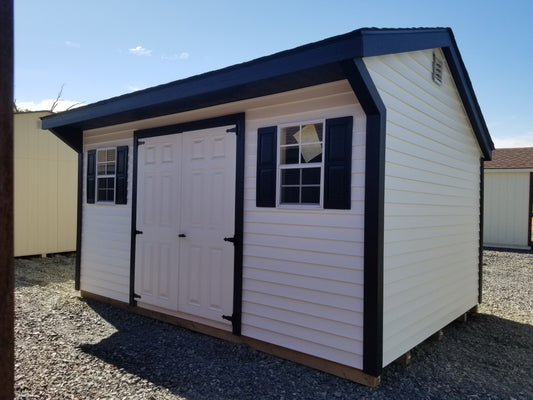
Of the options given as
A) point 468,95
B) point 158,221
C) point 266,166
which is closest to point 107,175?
→ point 158,221

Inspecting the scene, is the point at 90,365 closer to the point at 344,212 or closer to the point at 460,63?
the point at 344,212

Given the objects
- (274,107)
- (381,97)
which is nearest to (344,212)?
(381,97)

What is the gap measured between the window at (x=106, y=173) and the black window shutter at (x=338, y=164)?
3.47m

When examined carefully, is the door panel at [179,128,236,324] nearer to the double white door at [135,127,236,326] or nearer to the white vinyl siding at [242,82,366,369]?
the double white door at [135,127,236,326]

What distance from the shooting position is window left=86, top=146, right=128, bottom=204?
5.62 metres

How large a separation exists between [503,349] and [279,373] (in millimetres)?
2637

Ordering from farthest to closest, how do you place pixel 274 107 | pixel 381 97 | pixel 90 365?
pixel 274 107 → pixel 90 365 → pixel 381 97

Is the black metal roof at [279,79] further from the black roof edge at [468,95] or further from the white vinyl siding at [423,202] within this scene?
the white vinyl siding at [423,202]

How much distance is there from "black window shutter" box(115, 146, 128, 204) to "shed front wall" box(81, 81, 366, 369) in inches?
57.4

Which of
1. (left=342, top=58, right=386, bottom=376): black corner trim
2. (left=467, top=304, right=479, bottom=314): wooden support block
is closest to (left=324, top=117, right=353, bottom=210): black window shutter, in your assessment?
(left=342, top=58, right=386, bottom=376): black corner trim

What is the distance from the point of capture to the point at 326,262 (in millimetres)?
3596

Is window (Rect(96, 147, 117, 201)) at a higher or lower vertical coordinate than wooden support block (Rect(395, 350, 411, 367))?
higher

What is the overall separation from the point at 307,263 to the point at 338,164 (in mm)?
939

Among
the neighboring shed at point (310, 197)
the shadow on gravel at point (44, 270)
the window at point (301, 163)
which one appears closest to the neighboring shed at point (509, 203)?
the neighboring shed at point (310, 197)
